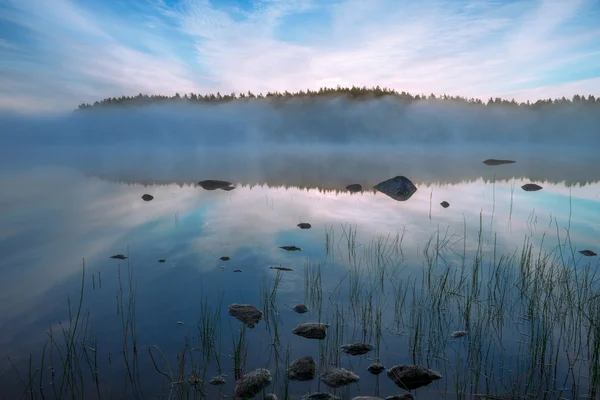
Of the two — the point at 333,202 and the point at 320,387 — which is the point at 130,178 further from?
the point at 320,387

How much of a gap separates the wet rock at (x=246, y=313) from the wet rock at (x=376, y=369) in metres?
2.08

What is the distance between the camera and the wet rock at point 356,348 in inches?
224

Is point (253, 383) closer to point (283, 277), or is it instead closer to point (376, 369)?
point (376, 369)

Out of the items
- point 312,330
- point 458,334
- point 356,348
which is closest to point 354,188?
point 458,334

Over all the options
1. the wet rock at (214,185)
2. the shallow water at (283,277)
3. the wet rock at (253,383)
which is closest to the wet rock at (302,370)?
the shallow water at (283,277)

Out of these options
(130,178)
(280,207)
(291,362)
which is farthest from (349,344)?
(130,178)

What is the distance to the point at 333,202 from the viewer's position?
18984 mm

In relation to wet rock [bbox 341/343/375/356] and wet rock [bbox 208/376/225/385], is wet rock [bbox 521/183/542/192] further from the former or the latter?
wet rock [bbox 208/376/225/385]

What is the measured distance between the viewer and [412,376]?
5.01 meters

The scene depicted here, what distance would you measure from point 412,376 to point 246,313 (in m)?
2.97

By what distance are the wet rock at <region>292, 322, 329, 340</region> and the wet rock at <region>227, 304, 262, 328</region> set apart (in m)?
0.74

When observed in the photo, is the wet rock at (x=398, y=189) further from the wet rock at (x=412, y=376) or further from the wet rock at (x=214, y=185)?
the wet rock at (x=412, y=376)

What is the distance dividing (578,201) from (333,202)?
39.9 feet

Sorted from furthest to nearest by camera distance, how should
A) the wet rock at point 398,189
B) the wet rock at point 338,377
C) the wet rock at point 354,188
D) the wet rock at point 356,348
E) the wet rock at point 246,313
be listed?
the wet rock at point 354,188
the wet rock at point 398,189
the wet rock at point 246,313
the wet rock at point 356,348
the wet rock at point 338,377
